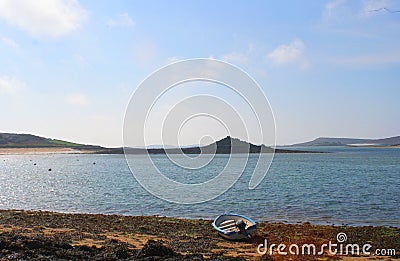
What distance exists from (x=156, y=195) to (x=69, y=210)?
9721 mm

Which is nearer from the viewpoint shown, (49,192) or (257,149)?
(49,192)

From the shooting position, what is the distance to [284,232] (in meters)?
19.5

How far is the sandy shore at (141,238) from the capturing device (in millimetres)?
12297

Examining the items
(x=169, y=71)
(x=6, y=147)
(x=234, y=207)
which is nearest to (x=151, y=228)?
(x=169, y=71)

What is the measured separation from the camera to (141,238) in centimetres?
1736

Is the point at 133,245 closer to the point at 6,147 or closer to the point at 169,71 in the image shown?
the point at 169,71

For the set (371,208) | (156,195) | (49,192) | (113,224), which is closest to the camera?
(113,224)

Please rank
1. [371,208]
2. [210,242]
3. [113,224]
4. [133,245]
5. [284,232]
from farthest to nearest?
[371,208] < [113,224] < [284,232] < [210,242] < [133,245]

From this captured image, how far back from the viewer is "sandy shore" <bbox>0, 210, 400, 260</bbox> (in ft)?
40.3

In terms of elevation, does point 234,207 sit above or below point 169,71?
below

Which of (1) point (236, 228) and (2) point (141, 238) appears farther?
(1) point (236, 228)

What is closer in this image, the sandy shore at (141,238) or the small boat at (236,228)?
the sandy shore at (141,238)

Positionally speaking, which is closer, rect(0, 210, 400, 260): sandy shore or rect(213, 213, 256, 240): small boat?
rect(0, 210, 400, 260): sandy shore

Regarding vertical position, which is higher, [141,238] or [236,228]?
[236,228]
